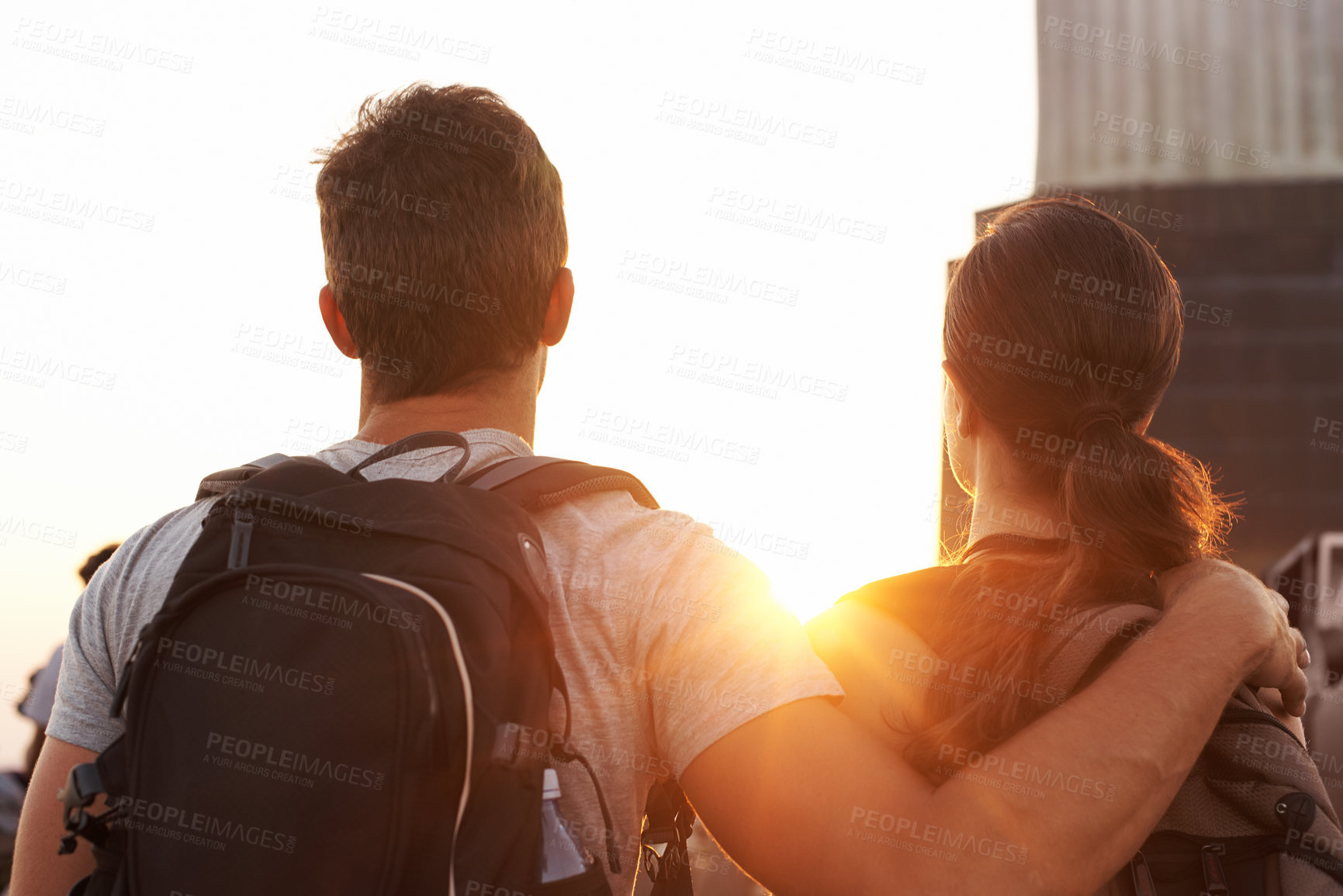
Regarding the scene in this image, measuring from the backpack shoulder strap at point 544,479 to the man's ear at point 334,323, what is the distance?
42 cm

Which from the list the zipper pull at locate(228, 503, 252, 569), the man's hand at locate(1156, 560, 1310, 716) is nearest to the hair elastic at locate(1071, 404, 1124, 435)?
the man's hand at locate(1156, 560, 1310, 716)

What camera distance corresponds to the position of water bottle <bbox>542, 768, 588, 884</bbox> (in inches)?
48.7

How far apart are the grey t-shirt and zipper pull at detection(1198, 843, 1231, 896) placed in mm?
703

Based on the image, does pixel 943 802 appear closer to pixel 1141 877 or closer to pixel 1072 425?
pixel 1141 877

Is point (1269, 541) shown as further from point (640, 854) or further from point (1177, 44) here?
point (640, 854)

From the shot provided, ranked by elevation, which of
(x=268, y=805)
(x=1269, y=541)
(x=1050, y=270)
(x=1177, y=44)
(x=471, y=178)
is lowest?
(x=1269, y=541)

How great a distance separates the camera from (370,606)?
1.23 meters

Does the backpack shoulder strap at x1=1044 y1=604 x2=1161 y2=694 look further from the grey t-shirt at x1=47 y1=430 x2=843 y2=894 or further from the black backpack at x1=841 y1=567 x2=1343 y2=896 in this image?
the grey t-shirt at x1=47 y1=430 x2=843 y2=894

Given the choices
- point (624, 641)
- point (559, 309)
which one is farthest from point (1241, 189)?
point (624, 641)

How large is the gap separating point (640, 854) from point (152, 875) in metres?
0.67

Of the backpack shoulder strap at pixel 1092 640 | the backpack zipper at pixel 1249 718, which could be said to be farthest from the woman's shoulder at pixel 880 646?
the backpack zipper at pixel 1249 718

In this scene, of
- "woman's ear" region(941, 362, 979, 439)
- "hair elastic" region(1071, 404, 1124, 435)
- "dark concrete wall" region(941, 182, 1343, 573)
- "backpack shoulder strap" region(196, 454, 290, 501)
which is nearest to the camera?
"backpack shoulder strap" region(196, 454, 290, 501)

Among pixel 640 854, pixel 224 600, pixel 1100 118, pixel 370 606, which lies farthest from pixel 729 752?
pixel 1100 118

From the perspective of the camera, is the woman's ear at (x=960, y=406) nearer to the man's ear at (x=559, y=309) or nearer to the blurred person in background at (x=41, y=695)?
the man's ear at (x=559, y=309)
